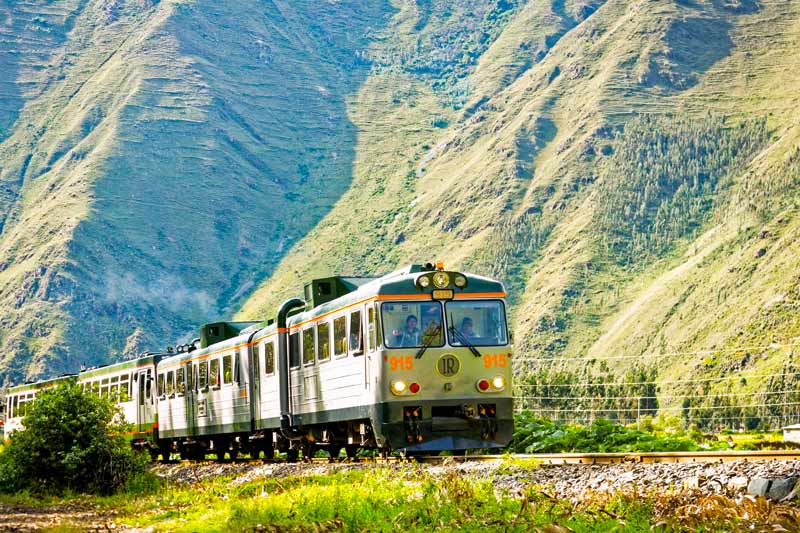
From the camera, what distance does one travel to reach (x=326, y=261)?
186875mm

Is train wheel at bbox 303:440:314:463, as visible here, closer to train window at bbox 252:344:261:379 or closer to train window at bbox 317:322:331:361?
train window at bbox 252:344:261:379

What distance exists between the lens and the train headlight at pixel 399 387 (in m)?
19.7

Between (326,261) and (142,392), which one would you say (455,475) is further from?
(326,261)

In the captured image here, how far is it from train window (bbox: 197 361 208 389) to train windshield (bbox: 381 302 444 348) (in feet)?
42.5

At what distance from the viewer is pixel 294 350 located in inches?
969

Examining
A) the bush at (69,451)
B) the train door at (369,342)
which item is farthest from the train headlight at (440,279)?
the bush at (69,451)

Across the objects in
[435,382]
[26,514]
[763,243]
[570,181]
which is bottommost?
[26,514]

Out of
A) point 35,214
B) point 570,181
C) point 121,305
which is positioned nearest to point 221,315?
point 121,305

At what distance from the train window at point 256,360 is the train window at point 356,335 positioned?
21.2ft

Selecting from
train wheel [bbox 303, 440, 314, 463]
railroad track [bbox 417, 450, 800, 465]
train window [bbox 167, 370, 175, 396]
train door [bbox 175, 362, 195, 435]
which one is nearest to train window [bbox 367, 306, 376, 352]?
railroad track [bbox 417, 450, 800, 465]

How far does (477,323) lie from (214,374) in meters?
12.2

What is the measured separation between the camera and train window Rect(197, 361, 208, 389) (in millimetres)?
31969

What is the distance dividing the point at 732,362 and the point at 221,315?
108271 millimetres

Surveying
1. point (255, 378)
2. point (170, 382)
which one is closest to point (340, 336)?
point (255, 378)
